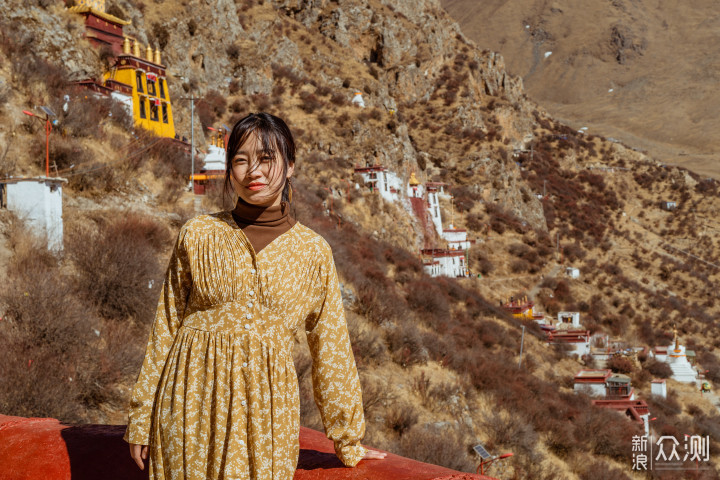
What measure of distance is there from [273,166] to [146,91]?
24.9 m

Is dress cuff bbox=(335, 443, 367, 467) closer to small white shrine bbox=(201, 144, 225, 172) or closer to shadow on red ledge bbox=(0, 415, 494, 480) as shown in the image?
shadow on red ledge bbox=(0, 415, 494, 480)

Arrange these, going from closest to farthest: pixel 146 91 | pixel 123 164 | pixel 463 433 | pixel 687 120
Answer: pixel 463 433 < pixel 123 164 < pixel 146 91 < pixel 687 120

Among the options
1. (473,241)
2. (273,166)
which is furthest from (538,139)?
(273,166)

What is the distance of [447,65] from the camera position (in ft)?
229

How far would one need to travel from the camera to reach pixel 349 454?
226cm

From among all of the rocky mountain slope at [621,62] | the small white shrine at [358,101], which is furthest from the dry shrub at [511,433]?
the rocky mountain slope at [621,62]

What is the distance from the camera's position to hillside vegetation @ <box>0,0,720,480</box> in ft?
34.1

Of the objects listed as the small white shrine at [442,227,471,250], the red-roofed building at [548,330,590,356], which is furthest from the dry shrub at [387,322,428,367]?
the small white shrine at [442,227,471,250]

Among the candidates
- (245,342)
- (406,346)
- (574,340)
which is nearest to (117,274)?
(406,346)

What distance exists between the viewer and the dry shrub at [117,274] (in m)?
10.4

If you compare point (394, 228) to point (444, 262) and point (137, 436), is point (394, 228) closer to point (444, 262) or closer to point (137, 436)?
point (444, 262)

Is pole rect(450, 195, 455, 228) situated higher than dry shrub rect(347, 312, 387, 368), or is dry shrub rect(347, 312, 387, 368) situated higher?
pole rect(450, 195, 455, 228)

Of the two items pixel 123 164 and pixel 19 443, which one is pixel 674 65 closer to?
pixel 123 164

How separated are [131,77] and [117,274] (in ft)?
53.4
